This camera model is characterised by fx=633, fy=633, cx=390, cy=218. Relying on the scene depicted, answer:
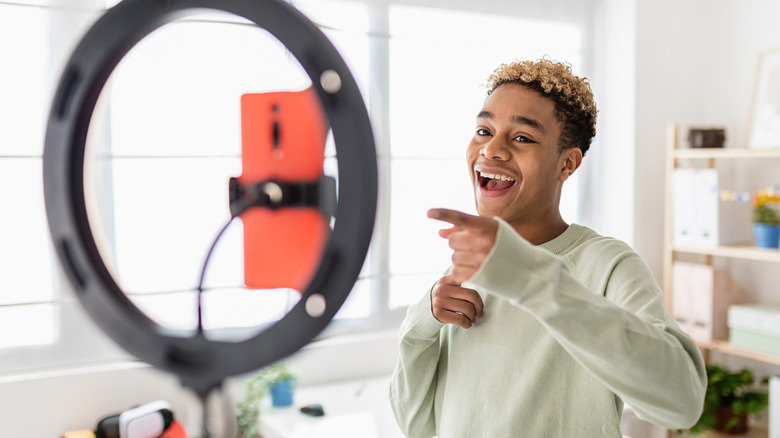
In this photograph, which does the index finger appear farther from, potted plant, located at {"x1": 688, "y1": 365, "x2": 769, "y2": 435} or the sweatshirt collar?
potted plant, located at {"x1": 688, "y1": 365, "x2": 769, "y2": 435}

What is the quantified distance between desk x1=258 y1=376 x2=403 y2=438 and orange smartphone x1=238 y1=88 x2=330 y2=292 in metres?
1.23

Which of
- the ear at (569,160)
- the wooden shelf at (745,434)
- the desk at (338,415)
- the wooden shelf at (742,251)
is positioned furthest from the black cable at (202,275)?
the wooden shelf at (745,434)

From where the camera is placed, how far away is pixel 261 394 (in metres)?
1.76

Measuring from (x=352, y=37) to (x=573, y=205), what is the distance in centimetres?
126

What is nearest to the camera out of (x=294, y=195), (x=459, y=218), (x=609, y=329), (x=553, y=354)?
(x=294, y=195)

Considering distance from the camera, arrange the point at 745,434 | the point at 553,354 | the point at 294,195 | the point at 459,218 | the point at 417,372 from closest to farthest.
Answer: the point at 294,195, the point at 459,218, the point at 553,354, the point at 417,372, the point at 745,434

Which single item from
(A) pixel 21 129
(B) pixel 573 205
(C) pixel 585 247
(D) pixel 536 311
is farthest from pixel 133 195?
(B) pixel 573 205

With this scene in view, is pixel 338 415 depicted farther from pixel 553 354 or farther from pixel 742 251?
pixel 742 251

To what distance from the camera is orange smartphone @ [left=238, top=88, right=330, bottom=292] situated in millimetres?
276

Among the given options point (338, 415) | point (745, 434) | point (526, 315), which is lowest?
point (745, 434)

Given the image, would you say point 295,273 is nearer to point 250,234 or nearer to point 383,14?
point 250,234

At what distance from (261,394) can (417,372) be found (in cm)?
88

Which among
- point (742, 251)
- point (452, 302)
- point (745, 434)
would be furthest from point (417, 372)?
point (745, 434)

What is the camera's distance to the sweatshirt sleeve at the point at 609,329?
0.52m
